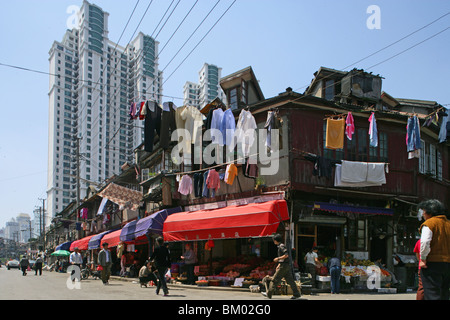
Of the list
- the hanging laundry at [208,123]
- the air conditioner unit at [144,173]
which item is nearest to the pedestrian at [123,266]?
the air conditioner unit at [144,173]

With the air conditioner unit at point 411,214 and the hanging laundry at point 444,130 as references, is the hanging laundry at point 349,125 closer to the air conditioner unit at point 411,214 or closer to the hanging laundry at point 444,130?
the air conditioner unit at point 411,214

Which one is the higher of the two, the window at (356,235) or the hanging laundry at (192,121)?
the hanging laundry at (192,121)

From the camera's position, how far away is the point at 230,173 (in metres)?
18.0

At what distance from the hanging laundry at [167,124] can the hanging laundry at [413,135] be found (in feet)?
36.2

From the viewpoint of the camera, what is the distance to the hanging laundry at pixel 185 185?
20812mm

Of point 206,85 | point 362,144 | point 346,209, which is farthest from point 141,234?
point 206,85

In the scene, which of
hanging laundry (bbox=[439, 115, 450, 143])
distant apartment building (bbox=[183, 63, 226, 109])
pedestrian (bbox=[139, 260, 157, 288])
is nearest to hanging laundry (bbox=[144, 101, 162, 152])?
pedestrian (bbox=[139, 260, 157, 288])

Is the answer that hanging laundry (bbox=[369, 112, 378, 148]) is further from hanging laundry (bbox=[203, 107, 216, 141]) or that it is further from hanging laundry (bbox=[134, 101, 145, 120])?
hanging laundry (bbox=[134, 101, 145, 120])
